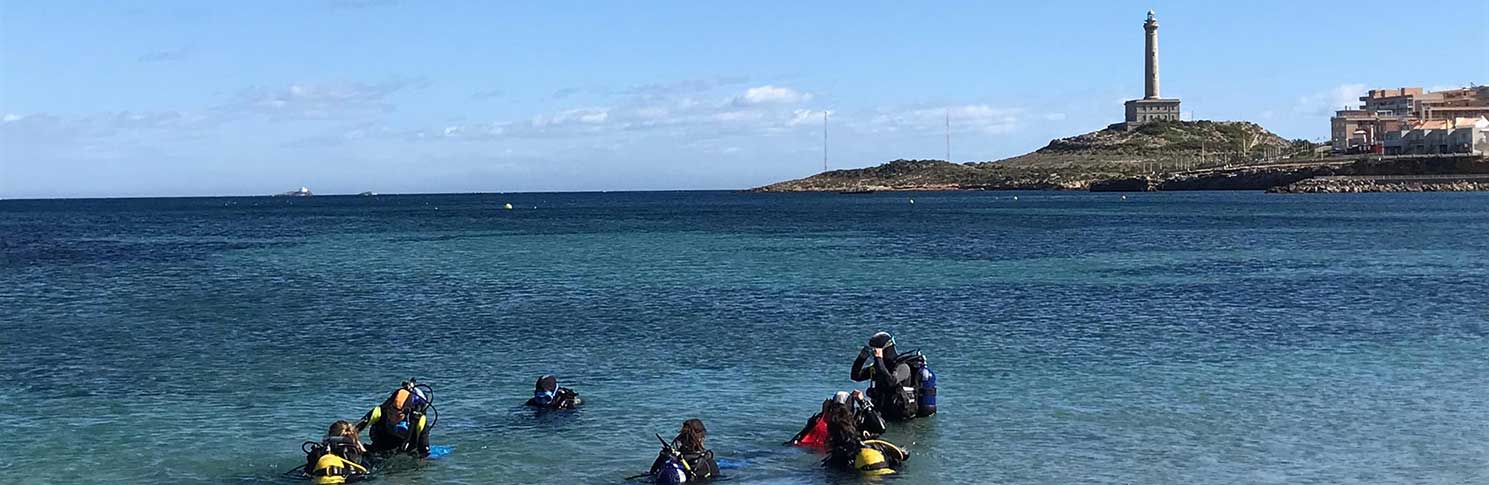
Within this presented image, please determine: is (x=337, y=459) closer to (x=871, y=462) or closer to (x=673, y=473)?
(x=673, y=473)

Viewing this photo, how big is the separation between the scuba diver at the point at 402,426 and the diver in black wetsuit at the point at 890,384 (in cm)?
734

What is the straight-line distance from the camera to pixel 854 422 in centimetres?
2089

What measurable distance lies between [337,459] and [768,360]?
42.2 feet

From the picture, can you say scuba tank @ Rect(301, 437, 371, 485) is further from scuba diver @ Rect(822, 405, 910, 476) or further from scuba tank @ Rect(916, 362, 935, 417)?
scuba tank @ Rect(916, 362, 935, 417)

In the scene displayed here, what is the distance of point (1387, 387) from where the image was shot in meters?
25.8

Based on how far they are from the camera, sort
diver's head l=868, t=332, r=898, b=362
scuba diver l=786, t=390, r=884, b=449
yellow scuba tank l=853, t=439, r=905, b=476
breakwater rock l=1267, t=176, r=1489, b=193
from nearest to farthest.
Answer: yellow scuba tank l=853, t=439, r=905, b=476 < scuba diver l=786, t=390, r=884, b=449 < diver's head l=868, t=332, r=898, b=362 < breakwater rock l=1267, t=176, r=1489, b=193

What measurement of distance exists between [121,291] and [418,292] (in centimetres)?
1124

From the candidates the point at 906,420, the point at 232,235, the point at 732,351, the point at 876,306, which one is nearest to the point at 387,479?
the point at 906,420

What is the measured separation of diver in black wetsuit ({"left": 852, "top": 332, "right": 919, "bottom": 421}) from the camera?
2298 centimetres

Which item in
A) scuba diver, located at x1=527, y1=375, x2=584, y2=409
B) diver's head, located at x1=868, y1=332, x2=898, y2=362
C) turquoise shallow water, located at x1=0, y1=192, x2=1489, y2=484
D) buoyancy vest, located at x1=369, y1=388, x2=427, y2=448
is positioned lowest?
turquoise shallow water, located at x1=0, y1=192, x2=1489, y2=484

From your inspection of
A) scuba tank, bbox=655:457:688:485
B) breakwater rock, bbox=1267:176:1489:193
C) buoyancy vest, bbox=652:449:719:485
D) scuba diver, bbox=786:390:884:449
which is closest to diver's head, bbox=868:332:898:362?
scuba diver, bbox=786:390:884:449

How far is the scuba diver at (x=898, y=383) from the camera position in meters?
23.0

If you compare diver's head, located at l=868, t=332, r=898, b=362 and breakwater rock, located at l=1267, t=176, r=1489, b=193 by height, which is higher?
diver's head, located at l=868, t=332, r=898, b=362

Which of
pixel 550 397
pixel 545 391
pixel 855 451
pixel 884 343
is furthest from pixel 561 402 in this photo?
pixel 855 451
